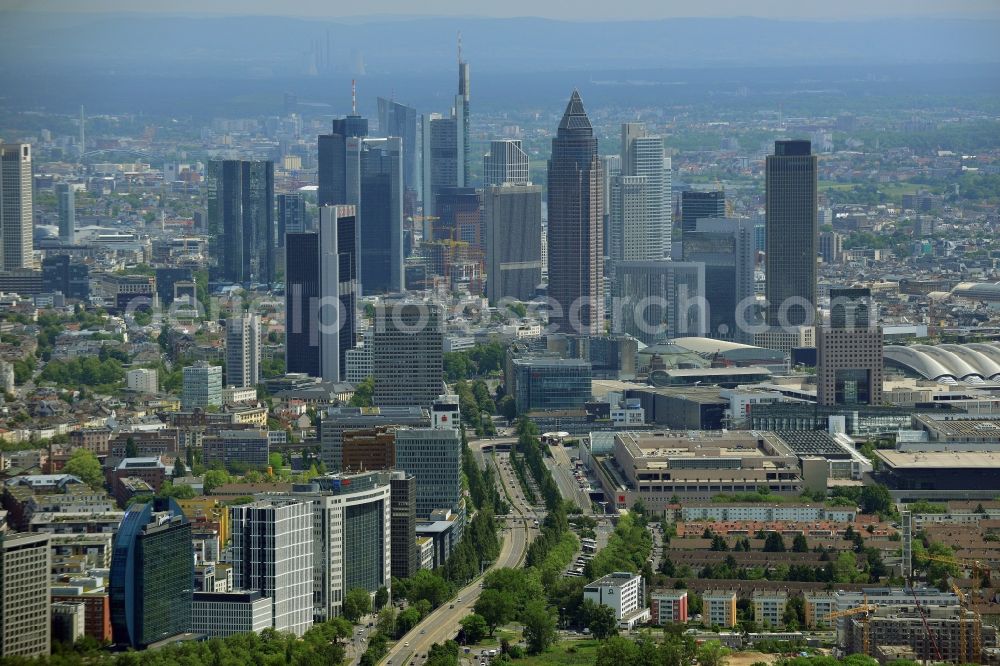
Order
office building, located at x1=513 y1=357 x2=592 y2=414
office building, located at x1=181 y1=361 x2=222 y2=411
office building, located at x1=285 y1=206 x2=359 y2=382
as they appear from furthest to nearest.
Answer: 1. office building, located at x1=285 y1=206 x2=359 y2=382
2. office building, located at x1=181 y1=361 x2=222 y2=411
3. office building, located at x1=513 y1=357 x2=592 y2=414

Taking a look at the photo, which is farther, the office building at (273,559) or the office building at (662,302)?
the office building at (662,302)

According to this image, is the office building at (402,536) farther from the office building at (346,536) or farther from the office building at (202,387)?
the office building at (202,387)

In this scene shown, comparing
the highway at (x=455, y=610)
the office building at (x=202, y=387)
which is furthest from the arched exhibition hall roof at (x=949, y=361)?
the highway at (x=455, y=610)

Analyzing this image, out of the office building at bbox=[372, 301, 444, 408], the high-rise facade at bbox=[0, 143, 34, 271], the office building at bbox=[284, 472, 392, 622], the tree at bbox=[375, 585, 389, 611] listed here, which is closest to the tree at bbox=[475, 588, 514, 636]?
the tree at bbox=[375, 585, 389, 611]

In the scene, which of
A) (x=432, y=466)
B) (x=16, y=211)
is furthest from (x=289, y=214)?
(x=432, y=466)

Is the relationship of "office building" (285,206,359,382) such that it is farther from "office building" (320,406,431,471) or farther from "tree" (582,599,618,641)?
"tree" (582,599,618,641)

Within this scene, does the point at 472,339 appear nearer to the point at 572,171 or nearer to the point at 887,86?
the point at 572,171

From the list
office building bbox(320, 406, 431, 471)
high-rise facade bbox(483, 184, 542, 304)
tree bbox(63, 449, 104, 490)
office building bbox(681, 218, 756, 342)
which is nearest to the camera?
tree bbox(63, 449, 104, 490)
